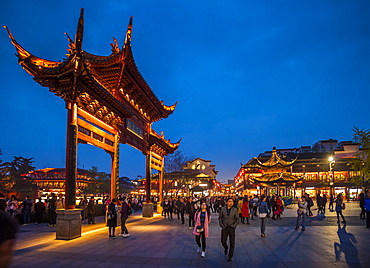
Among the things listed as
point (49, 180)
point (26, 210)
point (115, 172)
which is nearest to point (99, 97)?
point (115, 172)

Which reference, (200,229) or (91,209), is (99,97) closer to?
(91,209)

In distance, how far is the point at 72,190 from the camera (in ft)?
38.8

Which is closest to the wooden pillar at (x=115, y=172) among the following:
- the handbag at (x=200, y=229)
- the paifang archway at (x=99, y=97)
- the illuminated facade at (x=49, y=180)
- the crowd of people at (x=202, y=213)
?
the paifang archway at (x=99, y=97)

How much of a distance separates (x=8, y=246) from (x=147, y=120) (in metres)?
21.4

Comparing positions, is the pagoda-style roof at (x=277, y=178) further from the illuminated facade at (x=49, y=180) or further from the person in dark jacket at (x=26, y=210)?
the person in dark jacket at (x=26, y=210)

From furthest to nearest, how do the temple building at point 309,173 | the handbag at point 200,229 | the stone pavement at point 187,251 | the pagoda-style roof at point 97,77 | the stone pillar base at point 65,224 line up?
the temple building at point 309,173, the pagoda-style roof at point 97,77, the stone pillar base at point 65,224, the handbag at point 200,229, the stone pavement at point 187,251

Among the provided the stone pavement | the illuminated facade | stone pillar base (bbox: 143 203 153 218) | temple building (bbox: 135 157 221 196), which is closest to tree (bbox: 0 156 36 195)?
the illuminated facade

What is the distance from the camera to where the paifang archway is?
11.7 m

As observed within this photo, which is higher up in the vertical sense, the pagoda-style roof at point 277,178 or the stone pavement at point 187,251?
the pagoda-style roof at point 277,178

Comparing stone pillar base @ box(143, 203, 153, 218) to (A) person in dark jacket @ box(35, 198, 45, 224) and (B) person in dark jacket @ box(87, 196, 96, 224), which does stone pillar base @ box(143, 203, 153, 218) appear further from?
(A) person in dark jacket @ box(35, 198, 45, 224)

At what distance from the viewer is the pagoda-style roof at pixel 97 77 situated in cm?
1165

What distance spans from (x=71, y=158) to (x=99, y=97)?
3.28m

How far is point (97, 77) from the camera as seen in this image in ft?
53.4

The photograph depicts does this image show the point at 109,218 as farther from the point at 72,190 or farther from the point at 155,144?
the point at 155,144
